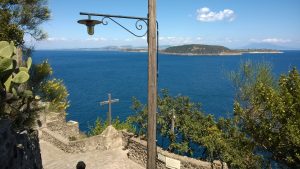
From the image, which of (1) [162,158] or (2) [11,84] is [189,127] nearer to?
(1) [162,158]

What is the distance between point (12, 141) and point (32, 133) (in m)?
3.26

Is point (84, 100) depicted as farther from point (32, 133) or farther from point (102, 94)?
point (32, 133)

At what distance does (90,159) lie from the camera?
59.8ft

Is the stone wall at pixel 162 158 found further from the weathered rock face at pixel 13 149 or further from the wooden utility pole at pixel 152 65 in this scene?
the weathered rock face at pixel 13 149

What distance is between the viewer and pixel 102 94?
88000 mm

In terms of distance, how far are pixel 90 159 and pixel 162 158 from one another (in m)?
4.88

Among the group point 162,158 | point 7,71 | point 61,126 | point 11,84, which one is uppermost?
point 7,71

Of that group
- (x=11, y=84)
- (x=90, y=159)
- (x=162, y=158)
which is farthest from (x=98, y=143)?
(x=11, y=84)

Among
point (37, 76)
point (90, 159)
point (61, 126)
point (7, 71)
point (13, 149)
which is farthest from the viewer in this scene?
point (61, 126)

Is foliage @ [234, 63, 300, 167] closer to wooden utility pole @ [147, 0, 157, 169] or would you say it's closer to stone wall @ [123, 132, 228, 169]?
stone wall @ [123, 132, 228, 169]

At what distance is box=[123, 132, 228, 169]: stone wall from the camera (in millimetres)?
14766

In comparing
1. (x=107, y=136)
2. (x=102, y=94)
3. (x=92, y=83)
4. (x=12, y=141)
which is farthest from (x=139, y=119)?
(x=92, y=83)

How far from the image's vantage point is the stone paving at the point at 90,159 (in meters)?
16.8

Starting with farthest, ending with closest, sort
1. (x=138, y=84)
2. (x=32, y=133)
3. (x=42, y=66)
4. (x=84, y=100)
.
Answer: (x=138, y=84), (x=84, y=100), (x=42, y=66), (x=32, y=133)
